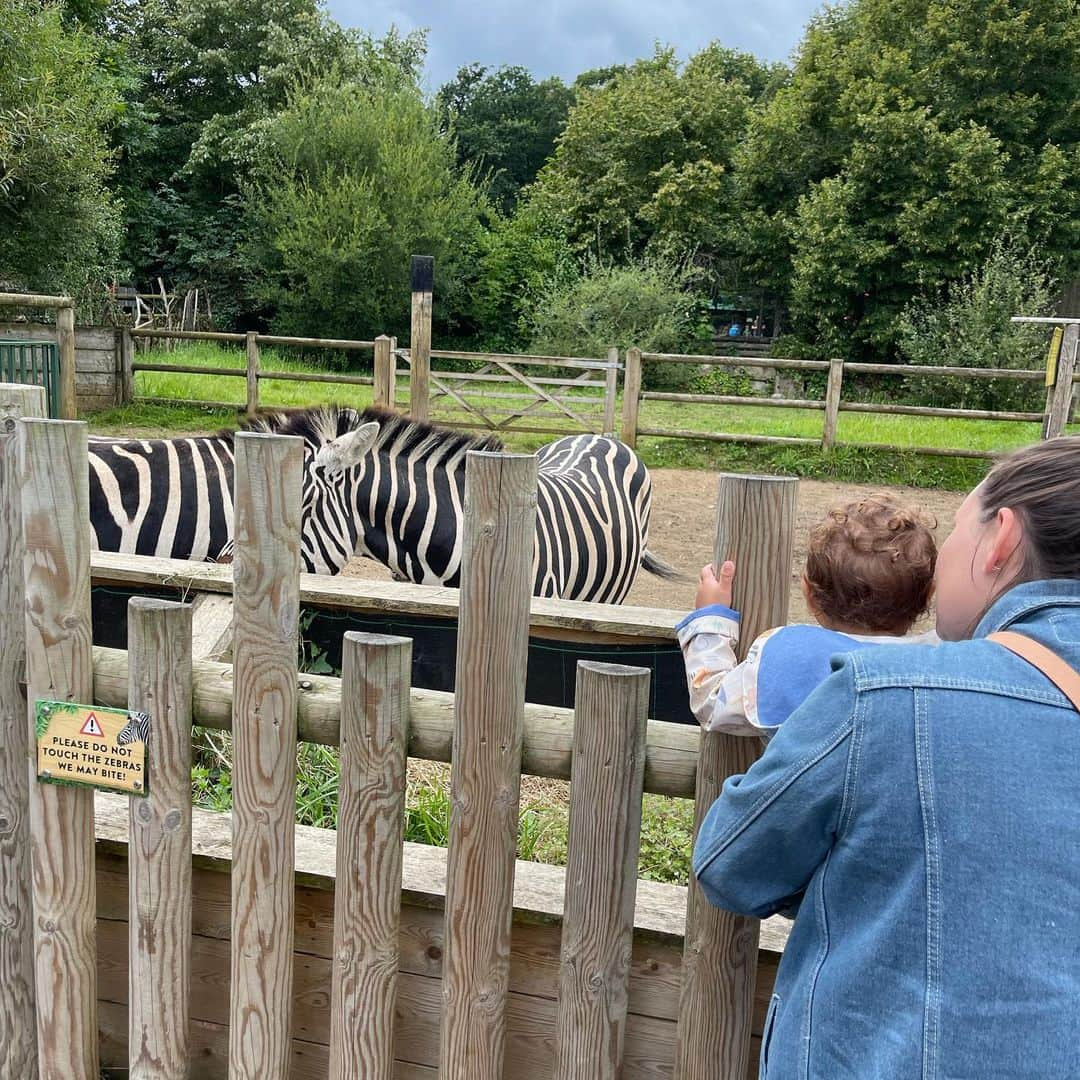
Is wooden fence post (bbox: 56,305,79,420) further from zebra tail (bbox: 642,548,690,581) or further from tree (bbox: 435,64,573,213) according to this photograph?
tree (bbox: 435,64,573,213)

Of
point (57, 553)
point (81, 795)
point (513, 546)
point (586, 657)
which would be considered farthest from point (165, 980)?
point (586, 657)

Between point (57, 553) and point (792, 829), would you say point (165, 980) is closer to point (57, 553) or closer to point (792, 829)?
point (57, 553)

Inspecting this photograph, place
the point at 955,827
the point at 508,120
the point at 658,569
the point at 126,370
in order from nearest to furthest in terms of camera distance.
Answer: the point at 955,827 < the point at 658,569 < the point at 126,370 < the point at 508,120

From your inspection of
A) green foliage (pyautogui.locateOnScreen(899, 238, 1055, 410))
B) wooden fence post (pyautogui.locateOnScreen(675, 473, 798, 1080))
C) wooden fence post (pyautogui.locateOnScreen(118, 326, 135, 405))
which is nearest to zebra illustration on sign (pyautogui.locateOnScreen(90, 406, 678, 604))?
wooden fence post (pyautogui.locateOnScreen(675, 473, 798, 1080))

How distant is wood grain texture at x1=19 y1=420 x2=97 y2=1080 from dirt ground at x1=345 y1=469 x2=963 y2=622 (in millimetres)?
3512

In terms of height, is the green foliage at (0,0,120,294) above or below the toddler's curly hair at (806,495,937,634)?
above

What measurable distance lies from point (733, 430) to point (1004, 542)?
12.0m

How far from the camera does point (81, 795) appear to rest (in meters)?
1.60

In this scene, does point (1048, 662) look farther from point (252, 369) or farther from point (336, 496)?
point (252, 369)

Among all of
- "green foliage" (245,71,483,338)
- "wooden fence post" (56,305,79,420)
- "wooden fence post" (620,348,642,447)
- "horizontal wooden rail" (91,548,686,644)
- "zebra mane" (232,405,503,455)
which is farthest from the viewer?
"green foliage" (245,71,483,338)

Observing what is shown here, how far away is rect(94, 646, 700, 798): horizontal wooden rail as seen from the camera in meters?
1.43

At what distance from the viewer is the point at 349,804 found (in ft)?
4.78

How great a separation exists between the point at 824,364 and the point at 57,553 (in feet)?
35.1

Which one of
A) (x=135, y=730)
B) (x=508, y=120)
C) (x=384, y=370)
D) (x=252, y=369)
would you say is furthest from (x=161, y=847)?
(x=508, y=120)
